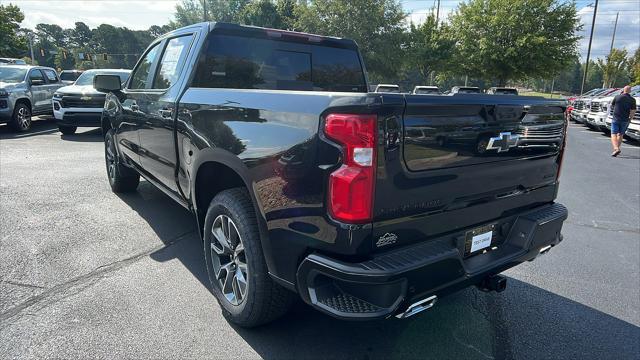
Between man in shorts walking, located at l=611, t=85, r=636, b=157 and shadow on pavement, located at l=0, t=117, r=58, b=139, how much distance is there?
51.2 ft

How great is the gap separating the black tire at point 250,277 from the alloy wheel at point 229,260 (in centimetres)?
1

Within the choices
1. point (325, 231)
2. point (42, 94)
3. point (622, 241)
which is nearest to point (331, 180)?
point (325, 231)

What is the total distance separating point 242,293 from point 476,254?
1.48m

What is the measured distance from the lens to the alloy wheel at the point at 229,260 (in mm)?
2709

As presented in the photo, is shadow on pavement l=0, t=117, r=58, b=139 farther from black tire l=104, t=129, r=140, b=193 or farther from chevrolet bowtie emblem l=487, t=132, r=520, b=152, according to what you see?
chevrolet bowtie emblem l=487, t=132, r=520, b=152

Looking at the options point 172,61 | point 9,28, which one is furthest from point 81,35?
point 172,61

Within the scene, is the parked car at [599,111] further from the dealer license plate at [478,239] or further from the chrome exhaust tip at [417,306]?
the chrome exhaust tip at [417,306]

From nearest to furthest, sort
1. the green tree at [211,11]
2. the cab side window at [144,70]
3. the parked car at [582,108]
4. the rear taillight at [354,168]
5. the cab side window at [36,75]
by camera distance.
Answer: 1. the rear taillight at [354,168]
2. the cab side window at [144,70]
3. the cab side window at [36,75]
4. the parked car at [582,108]
5. the green tree at [211,11]

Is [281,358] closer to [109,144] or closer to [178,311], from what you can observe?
[178,311]

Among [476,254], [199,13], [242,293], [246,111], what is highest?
[199,13]

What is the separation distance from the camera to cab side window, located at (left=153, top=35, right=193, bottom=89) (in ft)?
12.0

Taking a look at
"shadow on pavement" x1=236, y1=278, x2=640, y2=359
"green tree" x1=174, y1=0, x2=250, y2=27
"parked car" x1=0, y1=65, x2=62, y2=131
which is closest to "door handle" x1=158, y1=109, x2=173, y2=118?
"shadow on pavement" x1=236, y1=278, x2=640, y2=359

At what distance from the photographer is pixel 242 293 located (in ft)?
8.97

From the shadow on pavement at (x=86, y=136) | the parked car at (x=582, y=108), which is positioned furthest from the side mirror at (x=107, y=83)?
the parked car at (x=582, y=108)
